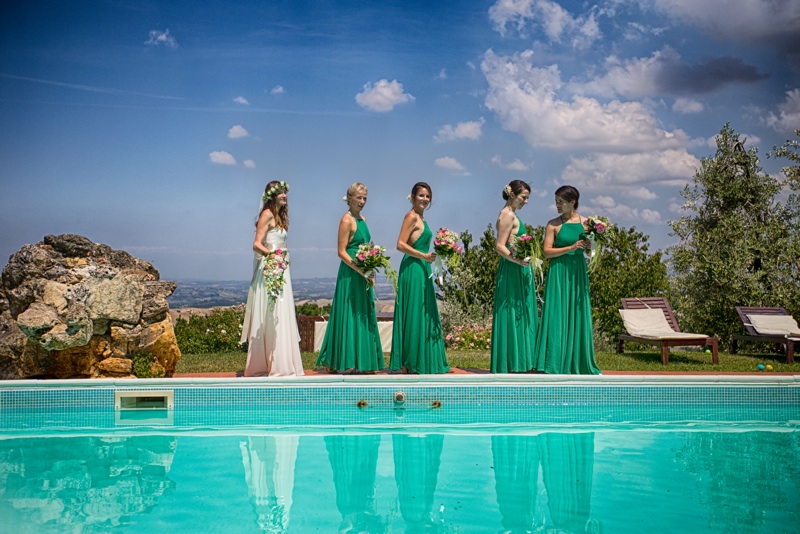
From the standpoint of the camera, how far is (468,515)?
4.61m

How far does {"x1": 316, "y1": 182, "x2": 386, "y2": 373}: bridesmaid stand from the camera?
840 centimetres

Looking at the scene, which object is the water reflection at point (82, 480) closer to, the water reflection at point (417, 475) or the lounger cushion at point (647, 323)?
the water reflection at point (417, 475)

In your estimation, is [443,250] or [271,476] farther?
[443,250]

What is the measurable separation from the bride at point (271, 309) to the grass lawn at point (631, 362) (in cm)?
124

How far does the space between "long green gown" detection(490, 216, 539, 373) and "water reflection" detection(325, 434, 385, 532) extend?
223 cm

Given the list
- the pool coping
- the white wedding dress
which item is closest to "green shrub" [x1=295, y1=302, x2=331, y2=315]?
the white wedding dress

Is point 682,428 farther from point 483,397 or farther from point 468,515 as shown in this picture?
point 468,515

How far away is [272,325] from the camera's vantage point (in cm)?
834

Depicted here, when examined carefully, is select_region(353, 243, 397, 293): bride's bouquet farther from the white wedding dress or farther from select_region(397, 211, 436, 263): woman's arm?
the white wedding dress

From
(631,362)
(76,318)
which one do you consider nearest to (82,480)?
(76,318)

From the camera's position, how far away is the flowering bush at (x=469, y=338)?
12904 mm

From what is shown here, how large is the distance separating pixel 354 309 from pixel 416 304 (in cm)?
69

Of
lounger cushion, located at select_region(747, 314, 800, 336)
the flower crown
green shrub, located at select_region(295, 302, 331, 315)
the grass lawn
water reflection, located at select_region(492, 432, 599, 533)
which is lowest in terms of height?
water reflection, located at select_region(492, 432, 599, 533)

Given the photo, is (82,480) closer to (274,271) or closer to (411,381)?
(274,271)
